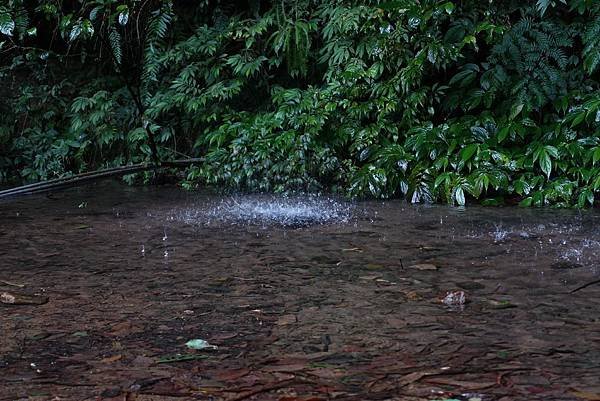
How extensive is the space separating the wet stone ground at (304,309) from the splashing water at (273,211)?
0.18ft

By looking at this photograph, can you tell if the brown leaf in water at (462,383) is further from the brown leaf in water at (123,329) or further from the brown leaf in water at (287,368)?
the brown leaf in water at (123,329)

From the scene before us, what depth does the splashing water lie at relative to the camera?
538 cm

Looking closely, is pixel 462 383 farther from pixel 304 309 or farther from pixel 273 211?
pixel 273 211

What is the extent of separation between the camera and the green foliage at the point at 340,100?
20.2 ft

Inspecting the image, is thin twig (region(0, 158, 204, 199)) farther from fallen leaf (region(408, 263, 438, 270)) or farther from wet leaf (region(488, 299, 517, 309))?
wet leaf (region(488, 299, 517, 309))

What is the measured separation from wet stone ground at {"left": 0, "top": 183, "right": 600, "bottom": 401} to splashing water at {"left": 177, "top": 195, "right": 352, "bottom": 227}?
0.06 metres

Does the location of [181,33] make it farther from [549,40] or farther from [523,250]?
[523,250]

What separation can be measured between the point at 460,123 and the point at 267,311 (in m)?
4.07

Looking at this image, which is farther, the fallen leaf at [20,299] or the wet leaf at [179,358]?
the fallen leaf at [20,299]

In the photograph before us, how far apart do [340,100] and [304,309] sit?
431cm

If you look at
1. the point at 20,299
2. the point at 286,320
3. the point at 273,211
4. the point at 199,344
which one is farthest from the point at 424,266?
the point at 273,211

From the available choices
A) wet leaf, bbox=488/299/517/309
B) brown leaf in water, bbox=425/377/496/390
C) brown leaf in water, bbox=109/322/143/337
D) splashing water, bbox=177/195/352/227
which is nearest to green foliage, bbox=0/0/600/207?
splashing water, bbox=177/195/352/227

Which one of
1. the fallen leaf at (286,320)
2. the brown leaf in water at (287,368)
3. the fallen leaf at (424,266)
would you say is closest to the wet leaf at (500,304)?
the fallen leaf at (424,266)

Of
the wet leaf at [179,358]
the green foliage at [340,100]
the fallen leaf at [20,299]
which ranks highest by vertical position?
the green foliage at [340,100]
